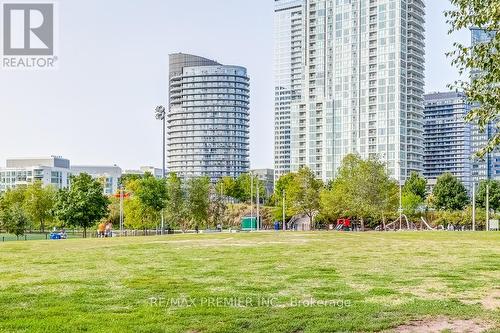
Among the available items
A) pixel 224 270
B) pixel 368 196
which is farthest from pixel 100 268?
pixel 368 196

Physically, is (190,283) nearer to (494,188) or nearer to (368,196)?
(368,196)

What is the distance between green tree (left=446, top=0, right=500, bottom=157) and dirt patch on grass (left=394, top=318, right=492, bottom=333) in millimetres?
3812

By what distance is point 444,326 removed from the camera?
9.98 m

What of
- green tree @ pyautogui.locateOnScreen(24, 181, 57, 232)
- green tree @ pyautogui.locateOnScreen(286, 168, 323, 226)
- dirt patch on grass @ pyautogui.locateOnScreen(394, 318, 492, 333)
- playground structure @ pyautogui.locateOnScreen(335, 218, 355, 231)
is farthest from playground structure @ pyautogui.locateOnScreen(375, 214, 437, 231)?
dirt patch on grass @ pyautogui.locateOnScreen(394, 318, 492, 333)

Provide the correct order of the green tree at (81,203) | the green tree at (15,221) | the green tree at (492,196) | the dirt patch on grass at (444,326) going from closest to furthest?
the dirt patch on grass at (444,326)
the green tree at (81,203)
the green tree at (15,221)
the green tree at (492,196)

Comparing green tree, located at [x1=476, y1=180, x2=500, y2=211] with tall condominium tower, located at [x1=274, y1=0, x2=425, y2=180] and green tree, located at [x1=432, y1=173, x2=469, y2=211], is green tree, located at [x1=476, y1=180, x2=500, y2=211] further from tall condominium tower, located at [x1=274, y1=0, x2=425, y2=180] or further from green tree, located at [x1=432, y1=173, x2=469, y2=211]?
tall condominium tower, located at [x1=274, y1=0, x2=425, y2=180]

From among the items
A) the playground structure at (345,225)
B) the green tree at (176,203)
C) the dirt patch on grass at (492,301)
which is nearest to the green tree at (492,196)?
the playground structure at (345,225)

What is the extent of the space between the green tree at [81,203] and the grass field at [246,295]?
48.2m

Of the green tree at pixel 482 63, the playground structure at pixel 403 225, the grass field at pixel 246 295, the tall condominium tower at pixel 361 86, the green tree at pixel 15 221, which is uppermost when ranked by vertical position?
the tall condominium tower at pixel 361 86

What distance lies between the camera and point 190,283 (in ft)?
48.6

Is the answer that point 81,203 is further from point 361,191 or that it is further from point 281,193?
point 281,193

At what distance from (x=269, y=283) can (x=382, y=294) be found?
119 inches

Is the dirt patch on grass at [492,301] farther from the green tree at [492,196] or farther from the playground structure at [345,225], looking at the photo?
the green tree at [492,196]

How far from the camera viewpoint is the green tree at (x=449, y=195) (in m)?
102
